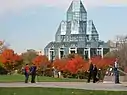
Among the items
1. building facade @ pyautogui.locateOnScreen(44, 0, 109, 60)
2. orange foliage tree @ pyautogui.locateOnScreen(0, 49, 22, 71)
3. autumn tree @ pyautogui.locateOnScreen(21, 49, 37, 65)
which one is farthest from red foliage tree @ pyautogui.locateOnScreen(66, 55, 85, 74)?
building facade @ pyautogui.locateOnScreen(44, 0, 109, 60)

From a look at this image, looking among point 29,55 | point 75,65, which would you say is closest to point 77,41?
point 29,55

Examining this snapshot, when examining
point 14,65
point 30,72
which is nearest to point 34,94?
point 30,72

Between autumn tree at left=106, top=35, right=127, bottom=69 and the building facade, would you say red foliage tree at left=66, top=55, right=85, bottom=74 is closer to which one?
autumn tree at left=106, top=35, right=127, bottom=69

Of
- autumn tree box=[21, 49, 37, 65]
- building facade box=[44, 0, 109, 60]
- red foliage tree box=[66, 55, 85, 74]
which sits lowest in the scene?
red foliage tree box=[66, 55, 85, 74]

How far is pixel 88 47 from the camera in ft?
630

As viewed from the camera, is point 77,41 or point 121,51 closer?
point 121,51

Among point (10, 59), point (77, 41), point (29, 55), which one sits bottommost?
point (10, 59)

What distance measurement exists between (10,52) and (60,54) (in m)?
Answer: 80.0

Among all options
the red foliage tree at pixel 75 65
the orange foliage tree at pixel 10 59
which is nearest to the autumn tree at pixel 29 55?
the orange foliage tree at pixel 10 59

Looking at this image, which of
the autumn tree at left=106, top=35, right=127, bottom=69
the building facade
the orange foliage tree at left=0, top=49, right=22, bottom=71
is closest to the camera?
the autumn tree at left=106, top=35, right=127, bottom=69

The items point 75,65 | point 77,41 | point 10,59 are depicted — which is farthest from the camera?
point 77,41

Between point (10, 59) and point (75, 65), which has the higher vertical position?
point (10, 59)

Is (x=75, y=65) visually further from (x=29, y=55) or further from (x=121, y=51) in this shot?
(x=29, y=55)

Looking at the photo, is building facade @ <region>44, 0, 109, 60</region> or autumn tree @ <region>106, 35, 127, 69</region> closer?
autumn tree @ <region>106, 35, 127, 69</region>
